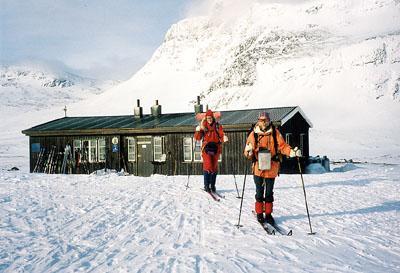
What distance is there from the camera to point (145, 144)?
23391mm

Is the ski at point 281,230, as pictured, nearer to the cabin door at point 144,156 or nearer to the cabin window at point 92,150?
the cabin door at point 144,156

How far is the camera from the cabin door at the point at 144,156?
23.2 metres

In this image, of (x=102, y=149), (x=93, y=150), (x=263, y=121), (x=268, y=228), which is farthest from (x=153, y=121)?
(x=268, y=228)

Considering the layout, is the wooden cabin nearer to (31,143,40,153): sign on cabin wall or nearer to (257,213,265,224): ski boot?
(31,143,40,153): sign on cabin wall

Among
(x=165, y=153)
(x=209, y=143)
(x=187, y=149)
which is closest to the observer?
(x=209, y=143)

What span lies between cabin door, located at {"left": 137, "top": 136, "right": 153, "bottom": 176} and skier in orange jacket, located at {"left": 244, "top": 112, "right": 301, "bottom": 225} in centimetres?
1568

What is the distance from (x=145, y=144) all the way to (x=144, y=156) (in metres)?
0.69

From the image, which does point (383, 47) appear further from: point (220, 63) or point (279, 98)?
point (220, 63)

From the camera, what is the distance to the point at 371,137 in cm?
6375

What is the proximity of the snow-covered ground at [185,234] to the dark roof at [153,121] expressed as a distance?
10579 millimetres

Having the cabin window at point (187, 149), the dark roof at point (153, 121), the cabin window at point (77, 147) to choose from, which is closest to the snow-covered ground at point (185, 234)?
the dark roof at point (153, 121)

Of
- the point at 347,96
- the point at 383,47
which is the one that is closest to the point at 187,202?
the point at 347,96

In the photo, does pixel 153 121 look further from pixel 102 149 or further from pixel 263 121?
pixel 263 121

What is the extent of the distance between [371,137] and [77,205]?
61.8 m
